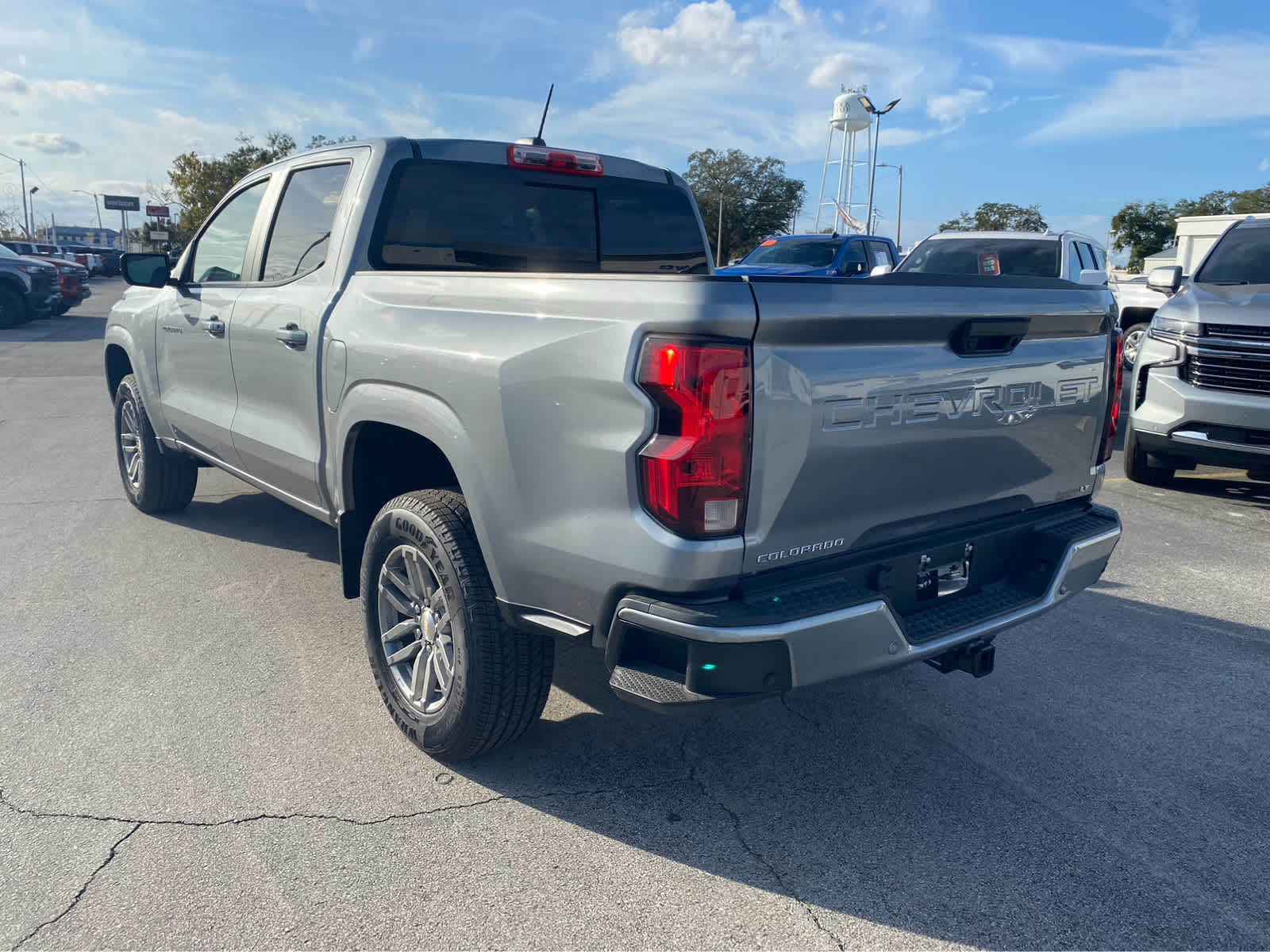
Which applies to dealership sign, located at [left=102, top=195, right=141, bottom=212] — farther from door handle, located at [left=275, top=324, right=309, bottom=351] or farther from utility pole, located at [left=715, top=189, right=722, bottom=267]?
door handle, located at [left=275, top=324, right=309, bottom=351]

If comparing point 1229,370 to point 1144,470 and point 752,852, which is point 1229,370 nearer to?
point 1144,470

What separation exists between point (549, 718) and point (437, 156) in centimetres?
223

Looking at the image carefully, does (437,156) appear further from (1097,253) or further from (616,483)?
(1097,253)

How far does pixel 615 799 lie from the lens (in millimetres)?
3061

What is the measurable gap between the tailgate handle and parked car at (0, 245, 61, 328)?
22.3m

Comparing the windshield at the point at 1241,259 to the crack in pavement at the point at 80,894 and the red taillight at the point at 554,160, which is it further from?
the crack in pavement at the point at 80,894

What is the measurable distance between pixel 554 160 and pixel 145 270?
255cm

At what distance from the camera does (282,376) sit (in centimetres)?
400

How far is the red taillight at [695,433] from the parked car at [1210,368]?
225 inches

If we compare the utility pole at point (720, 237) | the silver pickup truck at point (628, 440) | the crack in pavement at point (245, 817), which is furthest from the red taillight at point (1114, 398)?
the utility pole at point (720, 237)

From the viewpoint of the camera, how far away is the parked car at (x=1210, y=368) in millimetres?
6609

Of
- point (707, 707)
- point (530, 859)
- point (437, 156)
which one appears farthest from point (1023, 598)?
point (437, 156)

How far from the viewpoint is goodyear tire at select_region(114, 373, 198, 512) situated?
584 cm

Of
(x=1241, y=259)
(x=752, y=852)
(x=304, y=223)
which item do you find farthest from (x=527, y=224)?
(x=1241, y=259)
